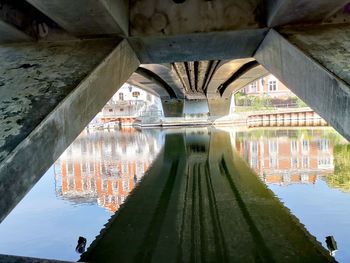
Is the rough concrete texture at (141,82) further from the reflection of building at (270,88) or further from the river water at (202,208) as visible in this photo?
the reflection of building at (270,88)

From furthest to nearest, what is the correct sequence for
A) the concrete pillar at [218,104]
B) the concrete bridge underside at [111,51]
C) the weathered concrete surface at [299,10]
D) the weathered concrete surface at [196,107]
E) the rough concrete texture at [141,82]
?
the weathered concrete surface at [196,107] → the concrete pillar at [218,104] → the rough concrete texture at [141,82] → the weathered concrete surface at [299,10] → the concrete bridge underside at [111,51]

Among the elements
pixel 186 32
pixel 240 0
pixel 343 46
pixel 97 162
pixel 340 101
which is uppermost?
pixel 240 0

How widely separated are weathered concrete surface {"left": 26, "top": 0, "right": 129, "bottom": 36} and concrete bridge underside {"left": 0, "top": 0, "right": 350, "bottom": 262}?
0.04 feet

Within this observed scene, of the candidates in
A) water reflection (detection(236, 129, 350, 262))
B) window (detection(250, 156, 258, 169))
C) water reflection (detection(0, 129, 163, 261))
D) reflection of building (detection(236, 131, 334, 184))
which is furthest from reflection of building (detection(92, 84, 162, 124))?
water reflection (detection(0, 129, 163, 261))

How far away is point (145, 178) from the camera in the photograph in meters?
14.0

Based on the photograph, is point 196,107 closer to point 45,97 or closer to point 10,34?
point 10,34

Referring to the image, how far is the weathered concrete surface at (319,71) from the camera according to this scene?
3795mm

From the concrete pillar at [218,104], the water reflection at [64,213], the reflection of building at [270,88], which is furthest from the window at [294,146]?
the reflection of building at [270,88]

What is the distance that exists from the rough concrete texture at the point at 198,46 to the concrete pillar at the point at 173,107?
2891cm

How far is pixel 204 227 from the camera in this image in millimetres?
7273

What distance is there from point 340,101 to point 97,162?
57.7 ft

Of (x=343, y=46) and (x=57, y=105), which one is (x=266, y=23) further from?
(x=57, y=105)

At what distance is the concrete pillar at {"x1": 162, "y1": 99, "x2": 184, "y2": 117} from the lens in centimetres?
3603

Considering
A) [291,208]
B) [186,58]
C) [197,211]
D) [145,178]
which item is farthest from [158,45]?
[145,178]
